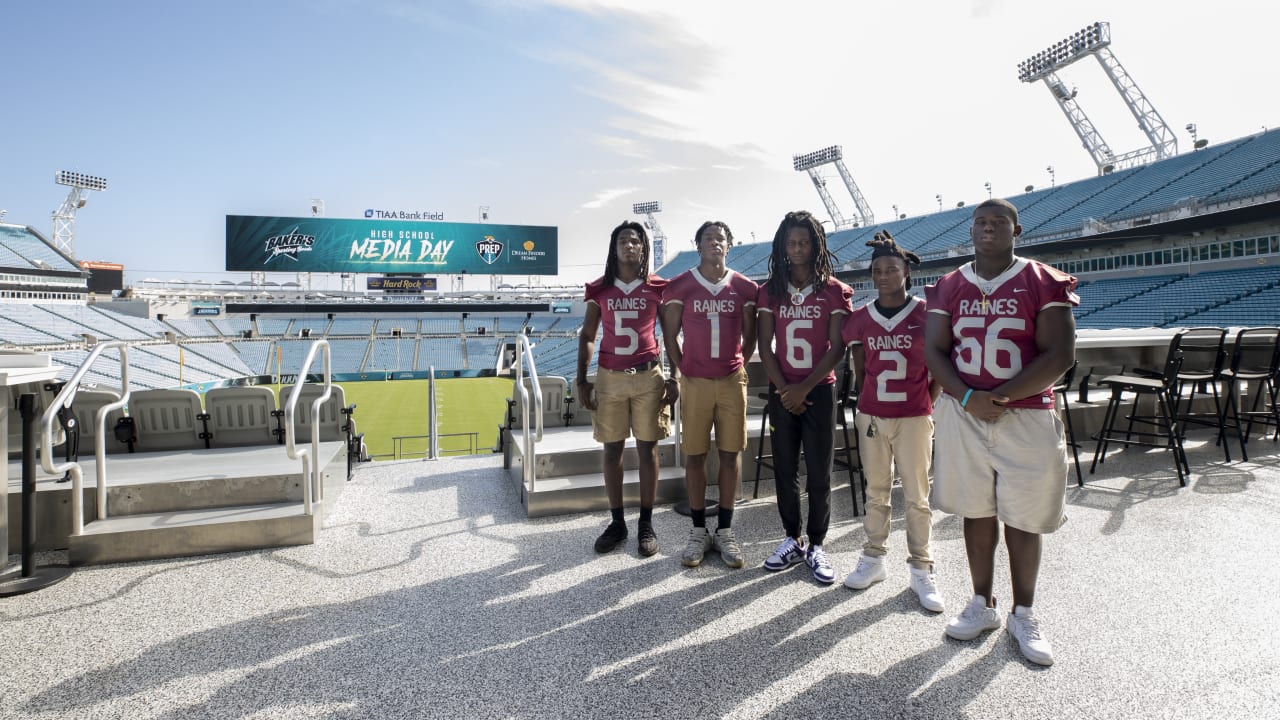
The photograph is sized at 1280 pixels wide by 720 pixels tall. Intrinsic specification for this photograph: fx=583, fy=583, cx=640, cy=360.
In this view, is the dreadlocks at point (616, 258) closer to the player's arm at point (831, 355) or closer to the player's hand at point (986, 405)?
the player's arm at point (831, 355)

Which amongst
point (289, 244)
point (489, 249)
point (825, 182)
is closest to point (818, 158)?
point (825, 182)

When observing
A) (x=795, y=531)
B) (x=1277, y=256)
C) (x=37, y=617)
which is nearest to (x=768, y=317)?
(x=795, y=531)

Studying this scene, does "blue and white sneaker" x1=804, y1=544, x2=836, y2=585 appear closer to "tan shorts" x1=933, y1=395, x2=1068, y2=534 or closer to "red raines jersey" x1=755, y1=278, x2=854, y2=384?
"tan shorts" x1=933, y1=395, x2=1068, y2=534

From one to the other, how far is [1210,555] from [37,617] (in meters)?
5.22

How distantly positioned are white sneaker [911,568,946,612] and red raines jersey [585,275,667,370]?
157cm

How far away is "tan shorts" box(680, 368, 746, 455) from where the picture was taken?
2898 millimetres

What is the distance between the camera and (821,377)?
270 cm

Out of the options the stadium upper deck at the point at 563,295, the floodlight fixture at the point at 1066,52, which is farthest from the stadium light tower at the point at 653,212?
the floodlight fixture at the point at 1066,52

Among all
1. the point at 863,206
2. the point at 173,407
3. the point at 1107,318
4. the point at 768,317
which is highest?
the point at 863,206

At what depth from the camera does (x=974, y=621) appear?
85.3 inches

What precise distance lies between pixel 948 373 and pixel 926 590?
951 mm

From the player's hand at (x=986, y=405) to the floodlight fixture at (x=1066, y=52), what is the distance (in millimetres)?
34889

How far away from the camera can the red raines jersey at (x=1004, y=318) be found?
201cm

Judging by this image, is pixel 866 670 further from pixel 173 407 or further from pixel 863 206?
pixel 863 206
